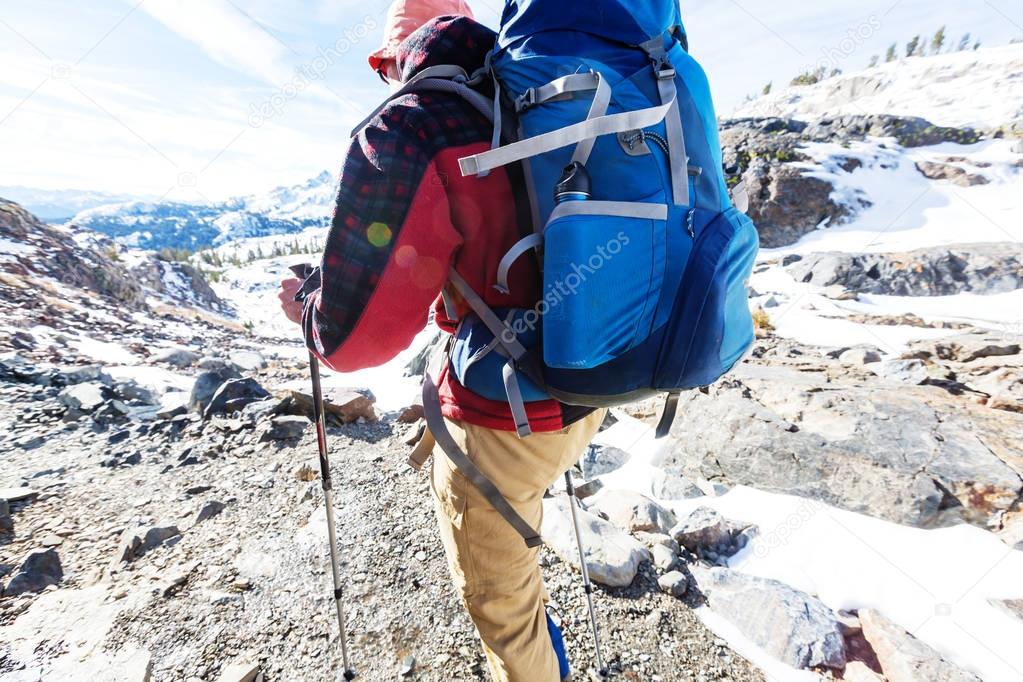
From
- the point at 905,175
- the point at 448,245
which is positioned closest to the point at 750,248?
the point at 448,245

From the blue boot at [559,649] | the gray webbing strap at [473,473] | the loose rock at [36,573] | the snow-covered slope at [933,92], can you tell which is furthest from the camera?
the snow-covered slope at [933,92]

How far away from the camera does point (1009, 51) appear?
188ft

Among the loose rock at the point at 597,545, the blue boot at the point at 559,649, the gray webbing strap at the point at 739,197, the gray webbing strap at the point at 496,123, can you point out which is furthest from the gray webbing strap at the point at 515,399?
the loose rock at the point at 597,545

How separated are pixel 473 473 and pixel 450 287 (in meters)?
0.65

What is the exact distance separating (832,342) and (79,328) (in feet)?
58.6

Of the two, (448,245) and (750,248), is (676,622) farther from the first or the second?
(448,245)

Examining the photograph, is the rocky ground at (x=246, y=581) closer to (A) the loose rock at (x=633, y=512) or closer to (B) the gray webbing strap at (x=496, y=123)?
(A) the loose rock at (x=633, y=512)

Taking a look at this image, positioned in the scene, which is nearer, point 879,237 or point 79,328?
point 79,328

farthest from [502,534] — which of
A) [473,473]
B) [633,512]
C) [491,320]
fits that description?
[633,512]

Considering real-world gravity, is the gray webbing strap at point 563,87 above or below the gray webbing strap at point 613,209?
above

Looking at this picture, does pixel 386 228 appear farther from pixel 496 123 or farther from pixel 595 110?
pixel 595 110

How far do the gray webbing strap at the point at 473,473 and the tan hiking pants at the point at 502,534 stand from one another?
0.03 meters

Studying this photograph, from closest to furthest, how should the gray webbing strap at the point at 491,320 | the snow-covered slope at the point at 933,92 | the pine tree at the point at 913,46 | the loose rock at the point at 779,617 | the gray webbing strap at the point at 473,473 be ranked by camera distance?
the gray webbing strap at the point at 491,320
the gray webbing strap at the point at 473,473
the loose rock at the point at 779,617
the snow-covered slope at the point at 933,92
the pine tree at the point at 913,46

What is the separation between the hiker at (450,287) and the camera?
126 cm
